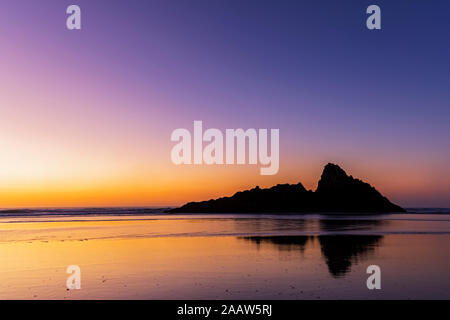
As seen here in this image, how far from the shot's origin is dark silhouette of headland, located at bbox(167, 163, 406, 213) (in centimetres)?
15050

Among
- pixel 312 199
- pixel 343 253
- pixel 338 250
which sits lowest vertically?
pixel 312 199

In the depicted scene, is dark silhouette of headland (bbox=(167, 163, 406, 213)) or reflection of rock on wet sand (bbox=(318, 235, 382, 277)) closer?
reflection of rock on wet sand (bbox=(318, 235, 382, 277))

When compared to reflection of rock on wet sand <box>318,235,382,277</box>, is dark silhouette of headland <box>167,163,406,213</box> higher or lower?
lower

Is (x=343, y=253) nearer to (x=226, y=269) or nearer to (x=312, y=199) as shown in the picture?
(x=226, y=269)

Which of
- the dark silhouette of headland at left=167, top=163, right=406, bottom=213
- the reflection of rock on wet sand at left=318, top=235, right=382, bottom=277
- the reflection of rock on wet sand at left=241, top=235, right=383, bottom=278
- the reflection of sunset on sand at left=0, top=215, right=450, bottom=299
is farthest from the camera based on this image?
the dark silhouette of headland at left=167, top=163, right=406, bottom=213

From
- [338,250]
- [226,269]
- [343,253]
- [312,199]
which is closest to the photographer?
[226,269]

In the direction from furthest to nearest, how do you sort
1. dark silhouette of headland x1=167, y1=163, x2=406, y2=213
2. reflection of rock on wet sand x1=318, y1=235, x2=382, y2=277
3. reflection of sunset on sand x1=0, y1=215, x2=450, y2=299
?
dark silhouette of headland x1=167, y1=163, x2=406, y2=213 → reflection of rock on wet sand x1=318, y1=235, x2=382, y2=277 → reflection of sunset on sand x1=0, y1=215, x2=450, y2=299

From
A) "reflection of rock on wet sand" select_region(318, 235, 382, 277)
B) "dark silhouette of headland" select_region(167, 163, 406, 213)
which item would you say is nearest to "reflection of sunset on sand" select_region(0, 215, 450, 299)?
"reflection of rock on wet sand" select_region(318, 235, 382, 277)

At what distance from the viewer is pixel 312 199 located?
15800 centimetres

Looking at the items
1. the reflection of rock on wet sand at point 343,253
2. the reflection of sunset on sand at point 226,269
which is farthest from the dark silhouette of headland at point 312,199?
the reflection of sunset on sand at point 226,269

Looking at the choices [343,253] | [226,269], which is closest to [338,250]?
[343,253]

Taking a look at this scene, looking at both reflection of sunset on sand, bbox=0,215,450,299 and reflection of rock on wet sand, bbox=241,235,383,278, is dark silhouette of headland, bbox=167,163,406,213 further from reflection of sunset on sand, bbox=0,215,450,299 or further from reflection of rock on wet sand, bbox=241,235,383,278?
reflection of sunset on sand, bbox=0,215,450,299

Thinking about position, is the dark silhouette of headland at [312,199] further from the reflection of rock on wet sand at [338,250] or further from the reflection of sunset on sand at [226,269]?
the reflection of sunset on sand at [226,269]
